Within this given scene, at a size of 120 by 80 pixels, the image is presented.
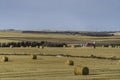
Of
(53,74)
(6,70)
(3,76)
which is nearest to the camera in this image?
(3,76)

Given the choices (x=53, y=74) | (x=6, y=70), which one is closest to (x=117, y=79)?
(x=53, y=74)

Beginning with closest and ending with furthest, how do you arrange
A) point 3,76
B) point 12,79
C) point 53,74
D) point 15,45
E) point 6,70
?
point 12,79, point 3,76, point 53,74, point 6,70, point 15,45

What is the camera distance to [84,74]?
94.0 feet

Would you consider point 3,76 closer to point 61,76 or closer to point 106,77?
point 61,76

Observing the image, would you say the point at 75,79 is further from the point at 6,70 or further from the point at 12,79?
the point at 6,70

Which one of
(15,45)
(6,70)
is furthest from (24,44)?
(6,70)

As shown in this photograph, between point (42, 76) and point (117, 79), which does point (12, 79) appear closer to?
point (42, 76)

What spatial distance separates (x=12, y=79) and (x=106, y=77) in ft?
21.2

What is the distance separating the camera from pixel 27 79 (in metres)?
25.2

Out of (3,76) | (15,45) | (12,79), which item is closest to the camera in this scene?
(12,79)

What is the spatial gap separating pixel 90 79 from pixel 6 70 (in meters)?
7.85

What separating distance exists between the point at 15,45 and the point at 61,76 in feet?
158

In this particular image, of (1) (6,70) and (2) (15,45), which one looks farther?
(2) (15,45)

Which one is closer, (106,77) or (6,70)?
(106,77)
